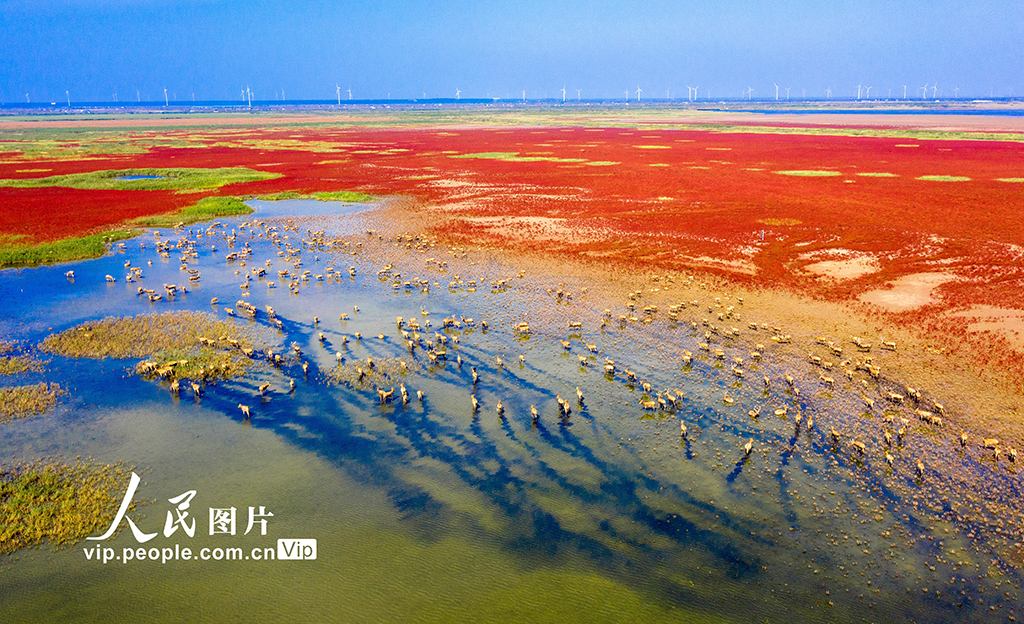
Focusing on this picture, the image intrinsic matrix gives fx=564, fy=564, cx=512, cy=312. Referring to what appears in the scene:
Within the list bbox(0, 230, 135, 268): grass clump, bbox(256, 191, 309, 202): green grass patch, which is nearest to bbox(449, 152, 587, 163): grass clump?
bbox(256, 191, 309, 202): green grass patch

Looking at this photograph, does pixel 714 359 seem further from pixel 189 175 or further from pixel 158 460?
pixel 189 175

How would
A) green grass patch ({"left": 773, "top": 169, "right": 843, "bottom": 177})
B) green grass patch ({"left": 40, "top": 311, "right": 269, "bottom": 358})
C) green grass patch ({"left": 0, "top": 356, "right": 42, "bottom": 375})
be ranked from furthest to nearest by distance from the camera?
1. green grass patch ({"left": 773, "top": 169, "right": 843, "bottom": 177})
2. green grass patch ({"left": 40, "top": 311, "right": 269, "bottom": 358})
3. green grass patch ({"left": 0, "top": 356, "right": 42, "bottom": 375})

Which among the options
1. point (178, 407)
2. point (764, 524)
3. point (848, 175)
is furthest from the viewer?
point (848, 175)

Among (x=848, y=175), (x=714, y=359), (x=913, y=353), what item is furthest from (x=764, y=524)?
(x=848, y=175)

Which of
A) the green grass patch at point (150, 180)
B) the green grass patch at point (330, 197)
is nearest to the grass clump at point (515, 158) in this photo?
the green grass patch at point (150, 180)

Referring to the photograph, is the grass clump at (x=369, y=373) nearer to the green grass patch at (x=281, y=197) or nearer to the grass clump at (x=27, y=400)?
the grass clump at (x=27, y=400)

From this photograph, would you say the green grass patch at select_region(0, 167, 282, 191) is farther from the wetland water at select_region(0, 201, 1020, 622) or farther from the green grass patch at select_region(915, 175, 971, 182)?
the green grass patch at select_region(915, 175, 971, 182)

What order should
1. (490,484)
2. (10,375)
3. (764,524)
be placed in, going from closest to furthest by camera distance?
1. (764,524)
2. (490,484)
3. (10,375)
